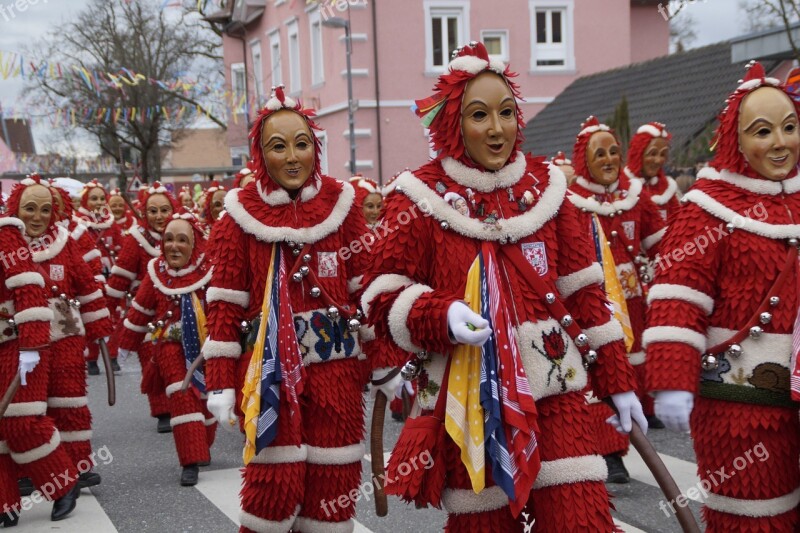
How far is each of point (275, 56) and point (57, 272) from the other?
2694 cm

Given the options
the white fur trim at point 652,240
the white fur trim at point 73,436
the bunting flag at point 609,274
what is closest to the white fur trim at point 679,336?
the bunting flag at point 609,274

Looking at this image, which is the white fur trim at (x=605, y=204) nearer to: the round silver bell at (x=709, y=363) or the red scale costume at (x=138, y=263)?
the round silver bell at (x=709, y=363)

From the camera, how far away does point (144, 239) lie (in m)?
8.72

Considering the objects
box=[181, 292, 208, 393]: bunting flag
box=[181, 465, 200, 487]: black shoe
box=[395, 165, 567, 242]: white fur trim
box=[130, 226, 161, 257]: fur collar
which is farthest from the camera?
box=[130, 226, 161, 257]: fur collar

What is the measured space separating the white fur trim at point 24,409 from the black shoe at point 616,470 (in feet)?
11.6

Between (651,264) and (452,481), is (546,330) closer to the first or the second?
(452,481)

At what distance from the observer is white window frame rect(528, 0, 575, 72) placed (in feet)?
93.1

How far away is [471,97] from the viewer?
11.6 feet

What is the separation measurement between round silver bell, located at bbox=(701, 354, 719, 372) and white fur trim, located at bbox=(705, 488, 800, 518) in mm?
491

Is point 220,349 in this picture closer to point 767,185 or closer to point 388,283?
point 388,283

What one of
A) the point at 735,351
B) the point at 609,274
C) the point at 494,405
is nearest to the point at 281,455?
the point at 494,405

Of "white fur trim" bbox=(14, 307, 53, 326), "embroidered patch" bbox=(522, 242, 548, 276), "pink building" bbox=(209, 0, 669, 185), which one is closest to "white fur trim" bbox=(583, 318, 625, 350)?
"embroidered patch" bbox=(522, 242, 548, 276)

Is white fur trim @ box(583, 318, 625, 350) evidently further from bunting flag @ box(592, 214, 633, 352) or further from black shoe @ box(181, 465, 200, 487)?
black shoe @ box(181, 465, 200, 487)

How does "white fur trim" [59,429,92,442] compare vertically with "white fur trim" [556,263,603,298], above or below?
below
